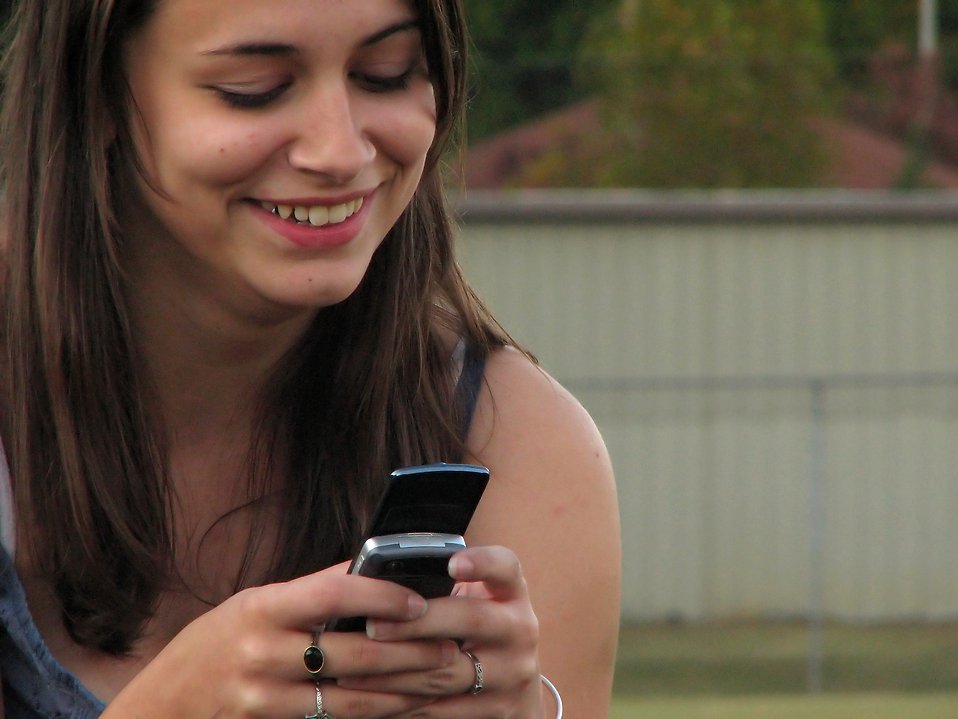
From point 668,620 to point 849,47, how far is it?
11.4 metres

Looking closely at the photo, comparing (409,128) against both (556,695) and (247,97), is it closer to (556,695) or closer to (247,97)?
(247,97)

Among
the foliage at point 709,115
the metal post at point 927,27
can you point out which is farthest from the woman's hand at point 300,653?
the metal post at point 927,27

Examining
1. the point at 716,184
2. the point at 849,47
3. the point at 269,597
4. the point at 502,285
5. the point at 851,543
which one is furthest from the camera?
the point at 849,47

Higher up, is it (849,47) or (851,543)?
(849,47)

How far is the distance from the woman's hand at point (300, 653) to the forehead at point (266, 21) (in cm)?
53

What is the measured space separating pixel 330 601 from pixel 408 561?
0.25 feet

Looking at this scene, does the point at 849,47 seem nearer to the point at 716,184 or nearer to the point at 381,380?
the point at 716,184

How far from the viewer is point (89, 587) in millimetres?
1797

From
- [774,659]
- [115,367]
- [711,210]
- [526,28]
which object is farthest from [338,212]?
[526,28]

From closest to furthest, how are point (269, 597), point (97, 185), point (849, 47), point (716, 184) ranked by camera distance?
point (269, 597) < point (97, 185) < point (716, 184) < point (849, 47)

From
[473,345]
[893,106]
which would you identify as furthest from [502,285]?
[473,345]

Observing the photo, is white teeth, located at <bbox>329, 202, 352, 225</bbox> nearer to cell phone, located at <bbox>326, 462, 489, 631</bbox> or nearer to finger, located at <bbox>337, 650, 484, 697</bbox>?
cell phone, located at <bbox>326, 462, 489, 631</bbox>

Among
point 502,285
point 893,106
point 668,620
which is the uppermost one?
point 893,106

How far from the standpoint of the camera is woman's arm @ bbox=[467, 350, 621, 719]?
1.87 metres
